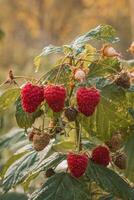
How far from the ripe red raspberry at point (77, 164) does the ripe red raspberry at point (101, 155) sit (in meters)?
0.06

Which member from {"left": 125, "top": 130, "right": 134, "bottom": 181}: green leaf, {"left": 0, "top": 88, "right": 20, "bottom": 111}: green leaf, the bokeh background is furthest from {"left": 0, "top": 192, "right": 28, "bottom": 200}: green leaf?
the bokeh background

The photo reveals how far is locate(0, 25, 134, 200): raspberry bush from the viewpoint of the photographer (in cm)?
171

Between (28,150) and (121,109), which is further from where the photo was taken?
(28,150)

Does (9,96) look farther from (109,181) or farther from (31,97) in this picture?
(109,181)

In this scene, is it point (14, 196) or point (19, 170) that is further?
point (14, 196)

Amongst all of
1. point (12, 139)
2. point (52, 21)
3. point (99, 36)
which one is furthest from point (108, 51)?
point (52, 21)

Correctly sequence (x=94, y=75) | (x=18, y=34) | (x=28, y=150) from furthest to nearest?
(x=18, y=34), (x=28, y=150), (x=94, y=75)

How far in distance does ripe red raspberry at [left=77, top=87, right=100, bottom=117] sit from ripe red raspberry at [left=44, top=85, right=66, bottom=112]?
0.04 metres

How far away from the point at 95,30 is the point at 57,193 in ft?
1.50

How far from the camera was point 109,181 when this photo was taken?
1765 millimetres

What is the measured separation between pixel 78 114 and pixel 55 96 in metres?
0.18

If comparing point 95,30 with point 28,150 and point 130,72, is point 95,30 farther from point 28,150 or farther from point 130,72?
point 28,150

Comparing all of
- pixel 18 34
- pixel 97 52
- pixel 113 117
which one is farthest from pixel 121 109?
pixel 18 34

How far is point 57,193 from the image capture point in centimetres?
175
